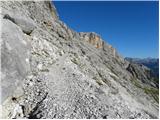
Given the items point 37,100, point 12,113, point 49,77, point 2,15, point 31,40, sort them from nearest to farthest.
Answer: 1. point 12,113
2. point 37,100
3. point 49,77
4. point 2,15
5. point 31,40

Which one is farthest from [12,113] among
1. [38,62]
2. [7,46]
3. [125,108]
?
[125,108]

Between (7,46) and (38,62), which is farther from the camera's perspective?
(38,62)

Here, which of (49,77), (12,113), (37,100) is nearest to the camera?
(12,113)

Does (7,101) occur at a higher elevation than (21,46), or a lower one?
lower

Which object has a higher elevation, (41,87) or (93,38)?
(93,38)

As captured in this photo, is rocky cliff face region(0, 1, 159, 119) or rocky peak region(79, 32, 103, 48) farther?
rocky peak region(79, 32, 103, 48)

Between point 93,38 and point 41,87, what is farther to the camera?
point 93,38

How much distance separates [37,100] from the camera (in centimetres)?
1834

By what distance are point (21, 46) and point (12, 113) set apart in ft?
20.2

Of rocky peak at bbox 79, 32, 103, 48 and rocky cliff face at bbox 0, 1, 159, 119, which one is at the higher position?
rocky peak at bbox 79, 32, 103, 48

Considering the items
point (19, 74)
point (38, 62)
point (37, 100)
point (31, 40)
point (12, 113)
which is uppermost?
point (31, 40)

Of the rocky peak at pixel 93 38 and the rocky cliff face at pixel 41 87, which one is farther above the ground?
the rocky peak at pixel 93 38

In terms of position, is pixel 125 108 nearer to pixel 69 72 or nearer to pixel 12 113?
pixel 69 72

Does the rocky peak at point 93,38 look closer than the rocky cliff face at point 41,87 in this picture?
No
